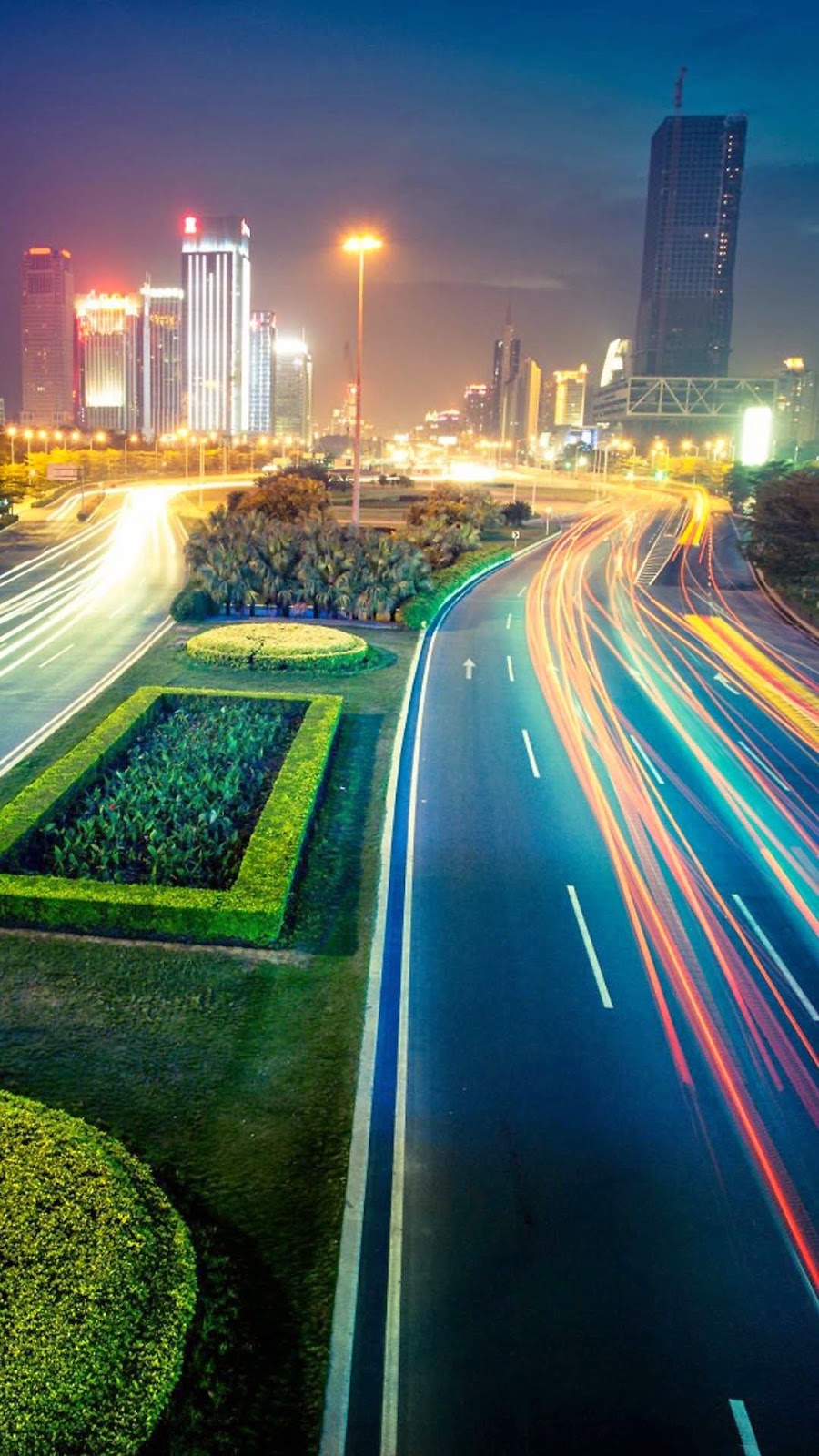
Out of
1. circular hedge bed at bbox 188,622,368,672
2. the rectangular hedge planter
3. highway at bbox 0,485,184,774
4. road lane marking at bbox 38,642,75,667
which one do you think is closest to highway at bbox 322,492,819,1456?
the rectangular hedge planter

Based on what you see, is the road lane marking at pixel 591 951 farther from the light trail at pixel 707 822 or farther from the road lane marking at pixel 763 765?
the road lane marking at pixel 763 765

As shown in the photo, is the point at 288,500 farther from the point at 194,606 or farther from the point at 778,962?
the point at 778,962

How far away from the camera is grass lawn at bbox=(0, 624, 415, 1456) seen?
7785 millimetres

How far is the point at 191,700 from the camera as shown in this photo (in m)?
24.3

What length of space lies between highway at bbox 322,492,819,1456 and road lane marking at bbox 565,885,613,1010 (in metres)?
0.04

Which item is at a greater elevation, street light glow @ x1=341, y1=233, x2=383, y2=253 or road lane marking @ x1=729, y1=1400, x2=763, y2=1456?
street light glow @ x1=341, y1=233, x2=383, y2=253

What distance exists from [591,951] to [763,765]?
1017 cm

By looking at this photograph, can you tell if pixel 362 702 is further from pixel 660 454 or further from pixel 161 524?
pixel 660 454

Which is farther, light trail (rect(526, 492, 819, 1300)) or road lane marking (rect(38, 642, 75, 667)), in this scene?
road lane marking (rect(38, 642, 75, 667))

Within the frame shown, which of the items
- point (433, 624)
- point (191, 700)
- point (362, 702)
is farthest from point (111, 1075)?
point (433, 624)

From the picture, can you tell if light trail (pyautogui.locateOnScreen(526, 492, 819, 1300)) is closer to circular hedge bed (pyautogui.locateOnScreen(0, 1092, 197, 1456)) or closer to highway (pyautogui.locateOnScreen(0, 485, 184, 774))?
circular hedge bed (pyautogui.locateOnScreen(0, 1092, 197, 1456))

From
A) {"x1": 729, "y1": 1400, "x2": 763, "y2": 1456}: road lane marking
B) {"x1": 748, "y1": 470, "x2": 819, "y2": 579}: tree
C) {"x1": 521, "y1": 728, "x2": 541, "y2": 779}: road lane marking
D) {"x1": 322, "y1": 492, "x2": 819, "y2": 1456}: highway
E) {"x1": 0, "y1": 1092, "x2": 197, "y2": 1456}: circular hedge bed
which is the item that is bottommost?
{"x1": 729, "y1": 1400, "x2": 763, "y2": 1456}: road lane marking

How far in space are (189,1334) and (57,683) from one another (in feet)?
73.2

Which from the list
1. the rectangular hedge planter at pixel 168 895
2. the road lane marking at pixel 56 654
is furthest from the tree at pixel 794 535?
the rectangular hedge planter at pixel 168 895
